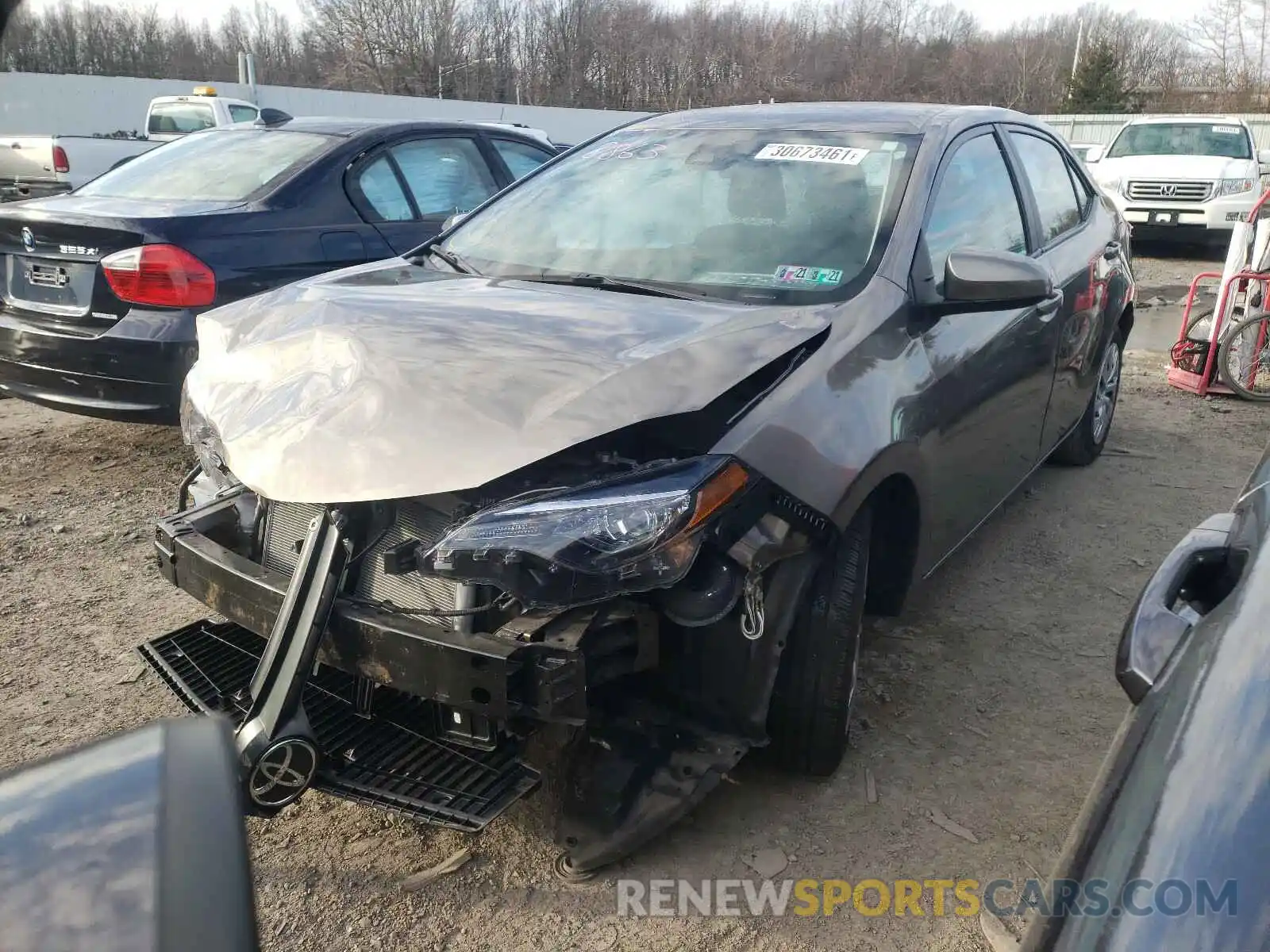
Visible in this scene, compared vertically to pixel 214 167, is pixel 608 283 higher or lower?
lower

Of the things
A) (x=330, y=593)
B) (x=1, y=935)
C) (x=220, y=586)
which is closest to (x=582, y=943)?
(x=330, y=593)

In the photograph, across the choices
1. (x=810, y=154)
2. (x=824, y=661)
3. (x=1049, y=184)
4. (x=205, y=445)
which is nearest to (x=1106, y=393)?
(x=1049, y=184)

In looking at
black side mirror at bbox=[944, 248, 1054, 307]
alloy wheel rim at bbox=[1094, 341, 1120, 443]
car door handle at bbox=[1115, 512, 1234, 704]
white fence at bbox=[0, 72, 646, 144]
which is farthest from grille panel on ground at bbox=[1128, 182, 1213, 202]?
white fence at bbox=[0, 72, 646, 144]

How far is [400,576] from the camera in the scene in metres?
2.26

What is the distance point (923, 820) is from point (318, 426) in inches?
68.9

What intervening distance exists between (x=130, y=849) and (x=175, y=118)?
17767 mm

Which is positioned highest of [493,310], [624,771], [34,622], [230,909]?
[493,310]

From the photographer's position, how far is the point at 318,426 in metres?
2.20

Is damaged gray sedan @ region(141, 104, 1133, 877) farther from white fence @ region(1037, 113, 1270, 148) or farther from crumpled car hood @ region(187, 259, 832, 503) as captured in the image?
white fence @ region(1037, 113, 1270, 148)

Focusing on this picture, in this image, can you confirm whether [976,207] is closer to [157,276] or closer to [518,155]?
[157,276]

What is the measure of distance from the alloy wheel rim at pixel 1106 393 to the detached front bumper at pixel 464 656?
152 inches

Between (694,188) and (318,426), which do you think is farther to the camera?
(694,188)

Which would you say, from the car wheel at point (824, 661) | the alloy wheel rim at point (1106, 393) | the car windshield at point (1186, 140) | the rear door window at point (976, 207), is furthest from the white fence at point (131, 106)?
the car wheel at point (824, 661)

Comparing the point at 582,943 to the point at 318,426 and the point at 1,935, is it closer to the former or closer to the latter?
the point at 318,426
